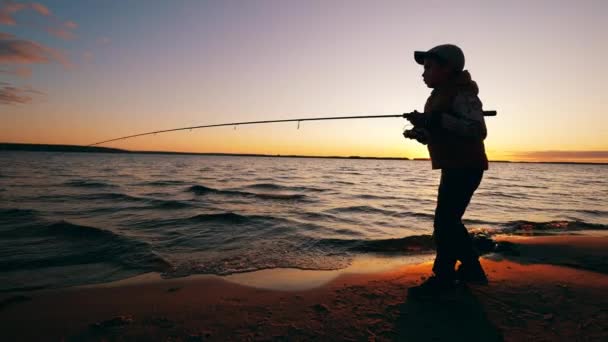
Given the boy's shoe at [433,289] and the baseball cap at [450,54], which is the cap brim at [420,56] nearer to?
the baseball cap at [450,54]

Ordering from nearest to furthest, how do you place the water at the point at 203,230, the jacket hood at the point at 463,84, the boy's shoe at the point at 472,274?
the jacket hood at the point at 463,84
the boy's shoe at the point at 472,274
the water at the point at 203,230

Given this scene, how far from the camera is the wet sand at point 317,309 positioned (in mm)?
2809

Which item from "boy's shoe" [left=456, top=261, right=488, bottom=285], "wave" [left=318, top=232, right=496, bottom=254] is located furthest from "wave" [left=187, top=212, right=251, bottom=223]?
"boy's shoe" [left=456, top=261, right=488, bottom=285]

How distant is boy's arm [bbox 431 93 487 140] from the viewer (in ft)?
10.6

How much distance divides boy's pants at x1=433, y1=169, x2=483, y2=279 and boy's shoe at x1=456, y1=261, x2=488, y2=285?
0.12 m

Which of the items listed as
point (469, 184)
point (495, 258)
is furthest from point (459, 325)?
point (495, 258)

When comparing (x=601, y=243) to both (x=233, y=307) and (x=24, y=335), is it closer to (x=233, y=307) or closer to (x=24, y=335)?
(x=233, y=307)

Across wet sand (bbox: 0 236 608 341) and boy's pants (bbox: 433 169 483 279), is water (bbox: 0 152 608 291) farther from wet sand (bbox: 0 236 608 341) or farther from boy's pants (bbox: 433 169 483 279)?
boy's pants (bbox: 433 169 483 279)

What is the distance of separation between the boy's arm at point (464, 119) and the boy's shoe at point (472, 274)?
1.55 metres

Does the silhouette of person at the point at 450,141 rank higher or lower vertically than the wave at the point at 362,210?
higher

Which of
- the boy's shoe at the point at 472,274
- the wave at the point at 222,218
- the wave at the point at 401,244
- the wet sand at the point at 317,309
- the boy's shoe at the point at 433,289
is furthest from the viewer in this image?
the wave at the point at 222,218

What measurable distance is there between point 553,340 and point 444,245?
48.3 inches

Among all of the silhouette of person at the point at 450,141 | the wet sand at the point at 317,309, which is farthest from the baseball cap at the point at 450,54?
the wet sand at the point at 317,309

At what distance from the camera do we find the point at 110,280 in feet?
14.8
